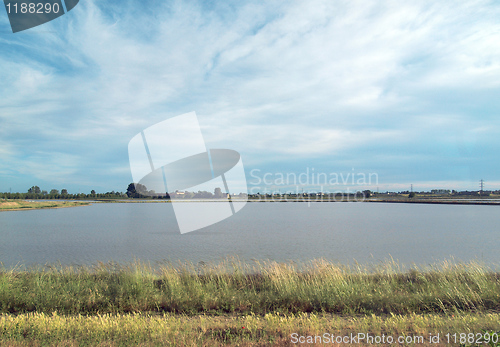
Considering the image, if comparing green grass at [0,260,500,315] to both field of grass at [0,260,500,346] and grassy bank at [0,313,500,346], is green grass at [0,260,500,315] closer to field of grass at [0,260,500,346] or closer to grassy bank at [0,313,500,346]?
field of grass at [0,260,500,346]

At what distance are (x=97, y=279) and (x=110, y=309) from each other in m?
3.17

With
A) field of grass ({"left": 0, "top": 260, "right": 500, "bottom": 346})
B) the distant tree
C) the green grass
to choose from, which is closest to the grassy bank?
field of grass ({"left": 0, "top": 260, "right": 500, "bottom": 346})

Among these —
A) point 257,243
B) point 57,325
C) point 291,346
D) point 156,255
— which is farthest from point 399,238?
point 57,325

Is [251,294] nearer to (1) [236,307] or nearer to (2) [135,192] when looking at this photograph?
(1) [236,307]

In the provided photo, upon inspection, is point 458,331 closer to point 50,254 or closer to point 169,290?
point 169,290

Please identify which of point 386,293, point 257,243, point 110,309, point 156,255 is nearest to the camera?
point 110,309

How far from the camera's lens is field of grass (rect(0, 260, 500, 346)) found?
5848 millimetres

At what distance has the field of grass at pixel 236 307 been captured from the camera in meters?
5.85

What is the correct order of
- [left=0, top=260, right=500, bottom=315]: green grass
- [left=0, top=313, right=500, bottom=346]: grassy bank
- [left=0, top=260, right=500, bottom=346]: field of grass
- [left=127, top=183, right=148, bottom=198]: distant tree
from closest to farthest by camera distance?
[left=0, top=313, right=500, bottom=346]: grassy bank < [left=0, top=260, right=500, bottom=346]: field of grass < [left=0, top=260, right=500, bottom=315]: green grass < [left=127, top=183, right=148, bottom=198]: distant tree

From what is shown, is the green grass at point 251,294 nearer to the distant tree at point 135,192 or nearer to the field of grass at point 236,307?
the field of grass at point 236,307

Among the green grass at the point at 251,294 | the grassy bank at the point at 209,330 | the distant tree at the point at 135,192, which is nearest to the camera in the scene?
the grassy bank at the point at 209,330

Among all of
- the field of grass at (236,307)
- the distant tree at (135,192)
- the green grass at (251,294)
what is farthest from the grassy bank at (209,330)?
the distant tree at (135,192)

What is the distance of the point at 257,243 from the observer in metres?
23.5

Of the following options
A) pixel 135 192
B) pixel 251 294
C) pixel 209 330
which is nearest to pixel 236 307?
pixel 251 294
